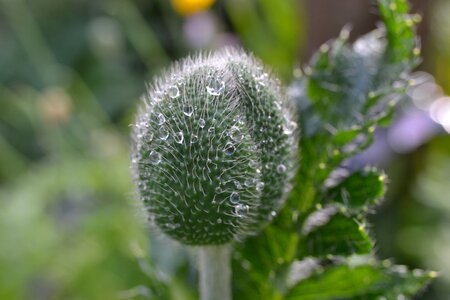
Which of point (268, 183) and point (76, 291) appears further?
point (76, 291)

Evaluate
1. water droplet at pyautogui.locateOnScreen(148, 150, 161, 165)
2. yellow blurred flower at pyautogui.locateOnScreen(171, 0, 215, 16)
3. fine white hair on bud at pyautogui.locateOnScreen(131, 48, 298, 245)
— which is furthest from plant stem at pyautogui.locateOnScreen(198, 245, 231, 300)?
yellow blurred flower at pyautogui.locateOnScreen(171, 0, 215, 16)

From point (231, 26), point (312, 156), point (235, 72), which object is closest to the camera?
point (235, 72)

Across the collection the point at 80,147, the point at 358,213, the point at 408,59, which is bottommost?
the point at 358,213

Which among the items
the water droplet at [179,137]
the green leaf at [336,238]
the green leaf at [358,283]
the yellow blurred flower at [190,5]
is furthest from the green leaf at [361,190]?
the yellow blurred flower at [190,5]

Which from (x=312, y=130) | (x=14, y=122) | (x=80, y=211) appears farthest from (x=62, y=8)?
(x=312, y=130)

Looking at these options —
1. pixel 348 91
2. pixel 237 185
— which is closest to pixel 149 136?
pixel 237 185

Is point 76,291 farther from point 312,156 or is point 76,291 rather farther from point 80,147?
point 312,156

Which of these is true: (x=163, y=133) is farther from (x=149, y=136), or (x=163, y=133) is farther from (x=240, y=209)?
(x=240, y=209)
